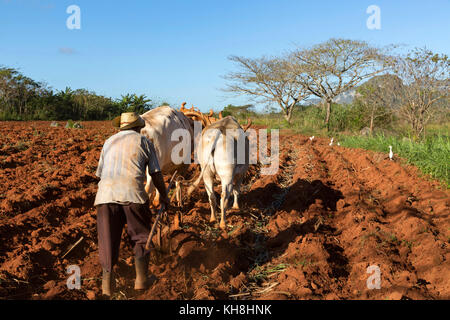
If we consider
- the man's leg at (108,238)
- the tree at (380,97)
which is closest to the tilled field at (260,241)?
the man's leg at (108,238)

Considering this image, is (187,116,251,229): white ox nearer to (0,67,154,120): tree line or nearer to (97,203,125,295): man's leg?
(97,203,125,295): man's leg

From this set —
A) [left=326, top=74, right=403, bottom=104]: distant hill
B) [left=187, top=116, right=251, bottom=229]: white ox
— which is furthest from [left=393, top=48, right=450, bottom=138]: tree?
[left=187, top=116, right=251, bottom=229]: white ox

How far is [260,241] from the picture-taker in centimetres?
492

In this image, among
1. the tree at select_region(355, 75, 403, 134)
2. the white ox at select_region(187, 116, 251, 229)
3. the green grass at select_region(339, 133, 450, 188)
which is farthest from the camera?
the tree at select_region(355, 75, 403, 134)

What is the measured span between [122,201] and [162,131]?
2.31m

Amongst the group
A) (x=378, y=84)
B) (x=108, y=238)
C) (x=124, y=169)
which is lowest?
(x=108, y=238)

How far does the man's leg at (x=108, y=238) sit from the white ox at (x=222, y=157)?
77.0 inches

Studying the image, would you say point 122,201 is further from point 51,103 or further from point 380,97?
point 51,103

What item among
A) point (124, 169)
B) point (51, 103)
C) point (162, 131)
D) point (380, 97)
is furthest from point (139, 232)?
point (51, 103)

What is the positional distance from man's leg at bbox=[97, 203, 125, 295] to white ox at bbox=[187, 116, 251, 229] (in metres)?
1.96

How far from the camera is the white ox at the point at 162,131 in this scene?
17.1ft

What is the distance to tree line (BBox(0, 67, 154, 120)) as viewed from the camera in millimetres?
22109
